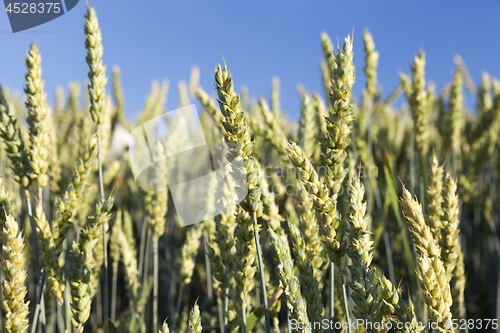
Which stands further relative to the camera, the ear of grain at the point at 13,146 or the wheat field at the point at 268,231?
the ear of grain at the point at 13,146

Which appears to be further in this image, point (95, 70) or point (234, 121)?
point (95, 70)

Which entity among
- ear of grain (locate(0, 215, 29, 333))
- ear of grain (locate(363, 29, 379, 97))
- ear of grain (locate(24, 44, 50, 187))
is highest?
ear of grain (locate(363, 29, 379, 97))

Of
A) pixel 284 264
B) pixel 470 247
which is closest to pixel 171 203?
pixel 284 264

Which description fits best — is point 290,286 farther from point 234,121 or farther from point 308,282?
point 234,121

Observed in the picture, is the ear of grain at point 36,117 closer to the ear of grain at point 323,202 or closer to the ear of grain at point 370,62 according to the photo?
the ear of grain at point 323,202

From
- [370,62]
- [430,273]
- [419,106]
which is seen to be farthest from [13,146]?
[419,106]

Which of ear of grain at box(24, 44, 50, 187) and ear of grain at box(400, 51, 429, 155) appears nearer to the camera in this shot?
ear of grain at box(24, 44, 50, 187)

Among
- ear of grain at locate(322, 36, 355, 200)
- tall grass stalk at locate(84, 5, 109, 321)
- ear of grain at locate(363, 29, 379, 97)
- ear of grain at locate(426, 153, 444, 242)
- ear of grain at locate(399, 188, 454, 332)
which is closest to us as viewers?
ear of grain at locate(399, 188, 454, 332)

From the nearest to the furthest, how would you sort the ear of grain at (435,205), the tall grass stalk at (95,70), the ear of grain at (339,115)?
the ear of grain at (339,115) → the ear of grain at (435,205) → the tall grass stalk at (95,70)

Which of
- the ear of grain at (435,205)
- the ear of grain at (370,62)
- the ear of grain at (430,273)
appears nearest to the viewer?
the ear of grain at (430,273)

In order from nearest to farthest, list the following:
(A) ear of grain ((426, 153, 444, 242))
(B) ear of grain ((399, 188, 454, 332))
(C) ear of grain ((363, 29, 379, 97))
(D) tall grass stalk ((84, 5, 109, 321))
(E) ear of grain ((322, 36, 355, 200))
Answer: (B) ear of grain ((399, 188, 454, 332)), (E) ear of grain ((322, 36, 355, 200)), (A) ear of grain ((426, 153, 444, 242)), (D) tall grass stalk ((84, 5, 109, 321)), (C) ear of grain ((363, 29, 379, 97))

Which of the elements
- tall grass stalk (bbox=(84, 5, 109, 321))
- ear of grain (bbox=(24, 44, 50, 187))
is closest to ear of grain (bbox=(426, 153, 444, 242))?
tall grass stalk (bbox=(84, 5, 109, 321))

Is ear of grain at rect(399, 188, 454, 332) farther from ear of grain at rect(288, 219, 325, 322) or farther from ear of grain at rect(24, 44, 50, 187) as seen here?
ear of grain at rect(24, 44, 50, 187)

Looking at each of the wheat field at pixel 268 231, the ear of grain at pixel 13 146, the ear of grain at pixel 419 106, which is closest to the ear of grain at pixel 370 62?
the wheat field at pixel 268 231
